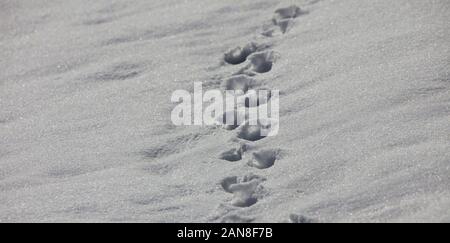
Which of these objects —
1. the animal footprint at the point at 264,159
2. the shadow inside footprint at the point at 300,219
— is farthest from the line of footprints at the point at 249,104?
the shadow inside footprint at the point at 300,219

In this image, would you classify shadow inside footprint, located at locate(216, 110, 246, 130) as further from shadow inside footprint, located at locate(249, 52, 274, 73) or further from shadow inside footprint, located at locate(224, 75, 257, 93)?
shadow inside footprint, located at locate(249, 52, 274, 73)

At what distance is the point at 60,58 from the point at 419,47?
73.6 inches

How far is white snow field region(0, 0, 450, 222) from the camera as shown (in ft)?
7.48

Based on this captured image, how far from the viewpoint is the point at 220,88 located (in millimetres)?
2961

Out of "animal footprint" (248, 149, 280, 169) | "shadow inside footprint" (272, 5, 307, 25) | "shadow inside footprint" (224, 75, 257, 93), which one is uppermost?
"shadow inside footprint" (272, 5, 307, 25)

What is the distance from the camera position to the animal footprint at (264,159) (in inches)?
Result: 97.8

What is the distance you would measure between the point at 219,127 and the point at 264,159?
0.31 m

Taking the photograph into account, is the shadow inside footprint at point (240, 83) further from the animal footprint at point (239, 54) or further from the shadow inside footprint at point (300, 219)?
the shadow inside footprint at point (300, 219)

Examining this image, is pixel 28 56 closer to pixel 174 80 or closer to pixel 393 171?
pixel 174 80

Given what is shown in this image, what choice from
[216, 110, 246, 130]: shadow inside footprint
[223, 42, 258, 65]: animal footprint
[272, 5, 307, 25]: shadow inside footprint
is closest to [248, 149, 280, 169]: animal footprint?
[216, 110, 246, 130]: shadow inside footprint

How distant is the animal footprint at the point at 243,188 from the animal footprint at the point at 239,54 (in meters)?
0.89

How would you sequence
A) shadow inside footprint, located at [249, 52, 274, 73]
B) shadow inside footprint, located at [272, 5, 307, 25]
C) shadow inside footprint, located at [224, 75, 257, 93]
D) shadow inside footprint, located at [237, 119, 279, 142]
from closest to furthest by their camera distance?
shadow inside footprint, located at [237, 119, 279, 142] < shadow inside footprint, located at [224, 75, 257, 93] < shadow inside footprint, located at [249, 52, 274, 73] < shadow inside footprint, located at [272, 5, 307, 25]
